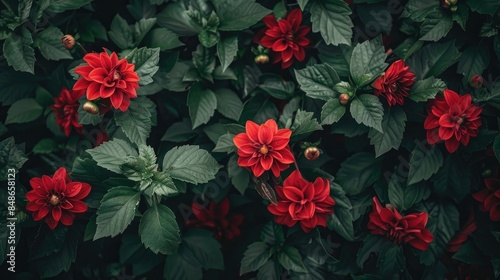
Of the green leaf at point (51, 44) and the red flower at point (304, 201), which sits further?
the green leaf at point (51, 44)

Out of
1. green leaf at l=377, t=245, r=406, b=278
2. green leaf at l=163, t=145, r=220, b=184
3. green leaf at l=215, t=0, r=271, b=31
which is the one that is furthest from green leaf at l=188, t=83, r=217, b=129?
green leaf at l=377, t=245, r=406, b=278

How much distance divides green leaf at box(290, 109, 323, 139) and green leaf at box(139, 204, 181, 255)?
0.48 meters

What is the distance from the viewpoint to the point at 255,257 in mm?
1807

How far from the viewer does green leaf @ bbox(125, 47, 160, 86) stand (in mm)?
1632

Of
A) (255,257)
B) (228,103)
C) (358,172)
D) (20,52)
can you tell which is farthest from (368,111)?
(20,52)

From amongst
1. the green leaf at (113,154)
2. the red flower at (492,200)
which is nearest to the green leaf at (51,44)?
the green leaf at (113,154)

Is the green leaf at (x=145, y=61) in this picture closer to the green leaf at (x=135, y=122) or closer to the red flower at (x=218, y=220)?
the green leaf at (x=135, y=122)

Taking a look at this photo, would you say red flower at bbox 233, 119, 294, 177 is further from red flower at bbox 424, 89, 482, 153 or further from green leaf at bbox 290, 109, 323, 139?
red flower at bbox 424, 89, 482, 153

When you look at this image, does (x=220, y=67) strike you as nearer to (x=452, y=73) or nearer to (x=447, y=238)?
(x=452, y=73)

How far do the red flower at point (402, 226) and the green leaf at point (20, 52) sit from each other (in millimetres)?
1265

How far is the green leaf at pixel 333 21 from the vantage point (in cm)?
172

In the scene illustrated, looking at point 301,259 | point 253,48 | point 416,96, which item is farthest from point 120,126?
point 416,96

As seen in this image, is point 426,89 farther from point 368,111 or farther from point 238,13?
point 238,13

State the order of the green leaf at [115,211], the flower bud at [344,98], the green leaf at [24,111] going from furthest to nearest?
1. the green leaf at [24,111]
2. the flower bud at [344,98]
3. the green leaf at [115,211]
